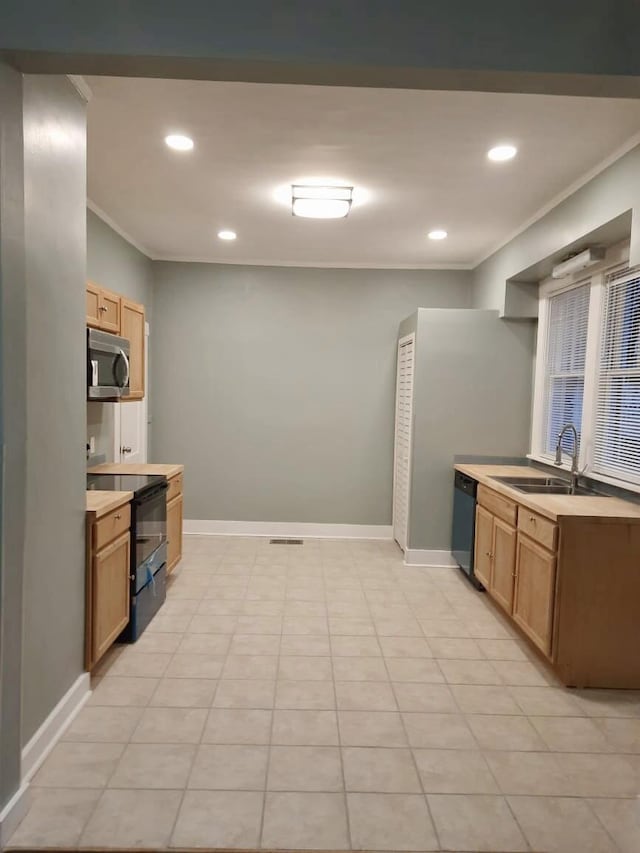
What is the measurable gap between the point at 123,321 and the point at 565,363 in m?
3.22

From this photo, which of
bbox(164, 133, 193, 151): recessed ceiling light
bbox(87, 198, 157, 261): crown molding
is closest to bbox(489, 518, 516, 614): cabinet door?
bbox(164, 133, 193, 151): recessed ceiling light

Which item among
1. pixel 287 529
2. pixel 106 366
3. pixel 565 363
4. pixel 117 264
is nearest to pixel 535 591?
pixel 565 363

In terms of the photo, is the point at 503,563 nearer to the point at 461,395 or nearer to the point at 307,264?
the point at 461,395

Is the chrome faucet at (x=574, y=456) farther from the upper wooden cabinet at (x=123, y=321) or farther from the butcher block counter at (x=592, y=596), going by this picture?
the upper wooden cabinet at (x=123, y=321)

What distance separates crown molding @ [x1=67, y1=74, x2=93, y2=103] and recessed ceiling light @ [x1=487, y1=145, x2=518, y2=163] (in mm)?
1955

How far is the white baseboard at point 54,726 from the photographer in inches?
76.6

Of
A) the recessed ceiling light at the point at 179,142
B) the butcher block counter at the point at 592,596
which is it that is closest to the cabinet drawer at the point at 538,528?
the butcher block counter at the point at 592,596

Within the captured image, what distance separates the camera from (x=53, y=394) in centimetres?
209

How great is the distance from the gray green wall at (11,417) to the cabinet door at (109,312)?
1.60 meters

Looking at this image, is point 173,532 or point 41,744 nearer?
point 41,744

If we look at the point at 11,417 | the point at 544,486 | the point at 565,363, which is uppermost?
the point at 565,363

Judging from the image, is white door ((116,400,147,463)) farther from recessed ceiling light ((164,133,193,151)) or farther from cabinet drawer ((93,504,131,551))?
recessed ceiling light ((164,133,193,151))

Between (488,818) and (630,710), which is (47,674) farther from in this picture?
(630,710)

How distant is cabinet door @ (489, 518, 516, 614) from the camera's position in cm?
327
